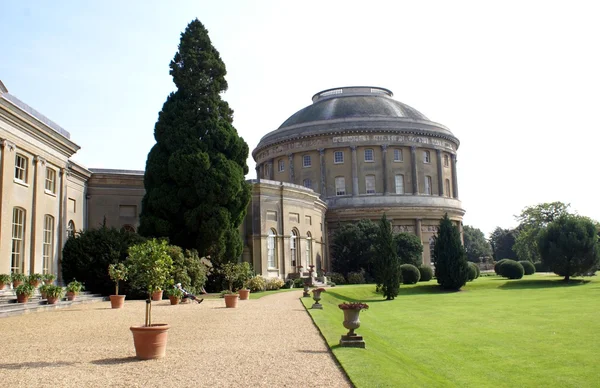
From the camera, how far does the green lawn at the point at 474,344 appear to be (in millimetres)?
10352

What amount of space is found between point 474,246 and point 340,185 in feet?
147

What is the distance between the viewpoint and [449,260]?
3891 cm

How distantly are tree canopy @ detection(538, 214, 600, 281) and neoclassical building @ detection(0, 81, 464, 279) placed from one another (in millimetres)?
12630

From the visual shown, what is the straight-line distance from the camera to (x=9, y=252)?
69.8 ft

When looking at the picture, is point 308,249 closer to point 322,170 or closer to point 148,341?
point 322,170

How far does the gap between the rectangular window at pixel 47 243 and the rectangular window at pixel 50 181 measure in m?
1.19

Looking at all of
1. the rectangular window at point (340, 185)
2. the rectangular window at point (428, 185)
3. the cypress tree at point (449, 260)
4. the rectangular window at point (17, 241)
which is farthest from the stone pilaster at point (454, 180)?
the rectangular window at point (17, 241)

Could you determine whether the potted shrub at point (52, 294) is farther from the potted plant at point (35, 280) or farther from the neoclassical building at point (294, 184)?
the neoclassical building at point (294, 184)

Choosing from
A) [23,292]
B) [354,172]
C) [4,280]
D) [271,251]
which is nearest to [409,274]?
[271,251]

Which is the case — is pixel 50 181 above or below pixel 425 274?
above

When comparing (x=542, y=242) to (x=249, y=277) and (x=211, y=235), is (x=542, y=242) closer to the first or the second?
(x=249, y=277)

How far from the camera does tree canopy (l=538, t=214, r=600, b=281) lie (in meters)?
41.9

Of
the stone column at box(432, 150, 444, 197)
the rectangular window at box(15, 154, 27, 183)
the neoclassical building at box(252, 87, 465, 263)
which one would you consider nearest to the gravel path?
the rectangular window at box(15, 154, 27, 183)

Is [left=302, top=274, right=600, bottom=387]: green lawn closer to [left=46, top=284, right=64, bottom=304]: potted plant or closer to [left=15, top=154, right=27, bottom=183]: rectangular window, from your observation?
[left=46, top=284, right=64, bottom=304]: potted plant
